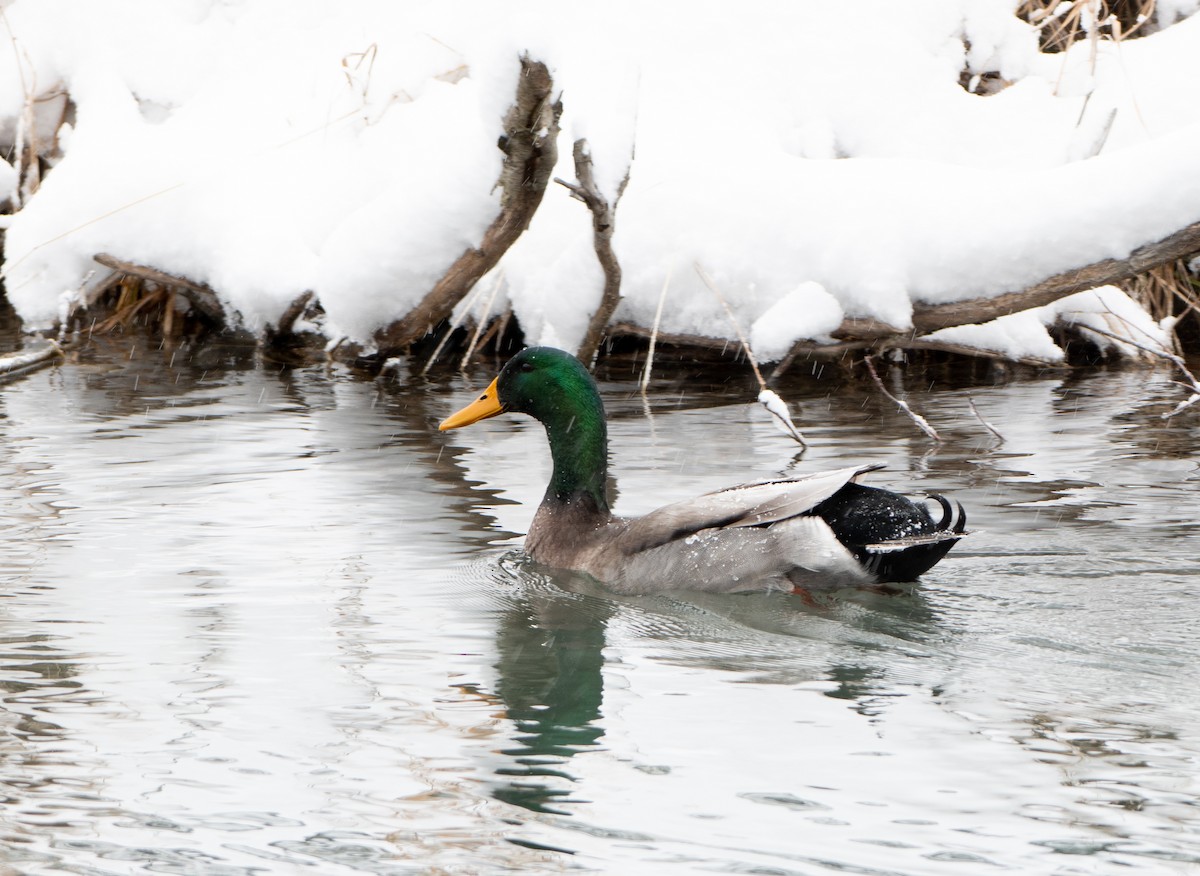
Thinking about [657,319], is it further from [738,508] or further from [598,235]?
[738,508]

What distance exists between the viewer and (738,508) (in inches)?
205

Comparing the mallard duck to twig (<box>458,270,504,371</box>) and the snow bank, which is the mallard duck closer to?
twig (<box>458,270,504,371</box>)

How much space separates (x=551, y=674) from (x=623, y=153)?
11.7ft

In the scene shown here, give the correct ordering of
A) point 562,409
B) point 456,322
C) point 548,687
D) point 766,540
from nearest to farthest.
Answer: point 548,687, point 766,540, point 562,409, point 456,322

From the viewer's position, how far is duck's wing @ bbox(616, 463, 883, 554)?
5023mm

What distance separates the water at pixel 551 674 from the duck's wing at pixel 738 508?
230 millimetres

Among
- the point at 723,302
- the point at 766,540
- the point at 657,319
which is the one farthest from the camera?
the point at 657,319

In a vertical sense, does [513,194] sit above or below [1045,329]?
above

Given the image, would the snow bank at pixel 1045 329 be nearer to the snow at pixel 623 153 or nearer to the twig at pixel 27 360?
the snow at pixel 623 153

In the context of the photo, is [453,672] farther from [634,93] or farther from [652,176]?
[652,176]

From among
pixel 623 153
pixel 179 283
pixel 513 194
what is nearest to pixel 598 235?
pixel 513 194

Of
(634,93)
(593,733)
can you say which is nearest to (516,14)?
(634,93)

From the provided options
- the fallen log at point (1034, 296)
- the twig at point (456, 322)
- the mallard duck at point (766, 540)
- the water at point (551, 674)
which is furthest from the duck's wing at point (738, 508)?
the twig at point (456, 322)

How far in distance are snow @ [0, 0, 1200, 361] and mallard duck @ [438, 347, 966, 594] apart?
7.44ft
